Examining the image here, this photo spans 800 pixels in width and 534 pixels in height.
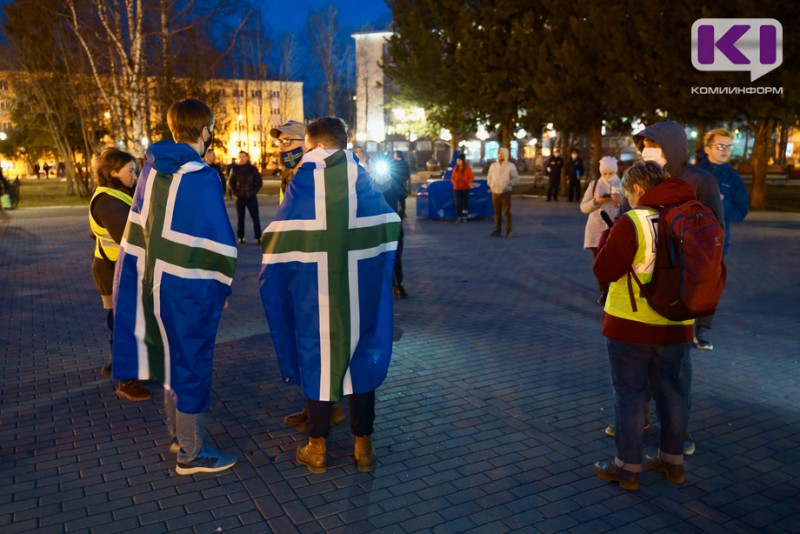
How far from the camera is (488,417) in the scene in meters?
4.69

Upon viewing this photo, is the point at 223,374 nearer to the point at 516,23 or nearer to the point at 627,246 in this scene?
the point at 627,246

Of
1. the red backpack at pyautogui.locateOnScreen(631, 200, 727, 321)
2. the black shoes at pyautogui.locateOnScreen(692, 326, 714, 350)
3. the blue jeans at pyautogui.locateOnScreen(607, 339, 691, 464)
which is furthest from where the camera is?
the black shoes at pyautogui.locateOnScreen(692, 326, 714, 350)

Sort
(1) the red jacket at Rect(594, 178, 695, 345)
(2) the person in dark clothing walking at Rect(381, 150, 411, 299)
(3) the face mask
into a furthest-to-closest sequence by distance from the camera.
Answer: (2) the person in dark clothing walking at Rect(381, 150, 411, 299) → (3) the face mask → (1) the red jacket at Rect(594, 178, 695, 345)

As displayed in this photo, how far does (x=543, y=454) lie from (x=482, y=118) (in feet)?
85.4

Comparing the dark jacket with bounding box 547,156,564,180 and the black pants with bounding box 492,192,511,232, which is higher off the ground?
the dark jacket with bounding box 547,156,564,180

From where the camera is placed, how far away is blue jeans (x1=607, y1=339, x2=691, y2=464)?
140 inches

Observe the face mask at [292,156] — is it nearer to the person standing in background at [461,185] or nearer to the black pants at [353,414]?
the black pants at [353,414]

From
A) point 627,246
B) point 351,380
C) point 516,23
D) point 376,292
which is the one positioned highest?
point 516,23

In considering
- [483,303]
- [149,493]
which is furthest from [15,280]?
[149,493]

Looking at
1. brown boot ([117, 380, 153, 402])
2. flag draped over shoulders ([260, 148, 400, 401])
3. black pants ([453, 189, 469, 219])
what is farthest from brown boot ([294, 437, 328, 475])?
black pants ([453, 189, 469, 219])

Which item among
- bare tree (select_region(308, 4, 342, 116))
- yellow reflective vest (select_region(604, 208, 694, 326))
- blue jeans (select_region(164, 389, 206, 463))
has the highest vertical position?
bare tree (select_region(308, 4, 342, 116))

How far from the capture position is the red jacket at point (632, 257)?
11.1 feet

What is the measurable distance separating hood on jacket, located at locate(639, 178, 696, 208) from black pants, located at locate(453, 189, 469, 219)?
14.2 m

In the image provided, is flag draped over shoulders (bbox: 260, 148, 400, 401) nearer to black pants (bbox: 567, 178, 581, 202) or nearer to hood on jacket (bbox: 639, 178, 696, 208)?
hood on jacket (bbox: 639, 178, 696, 208)
